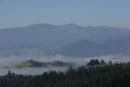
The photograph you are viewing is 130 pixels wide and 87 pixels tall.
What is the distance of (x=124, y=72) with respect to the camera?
5723 inches

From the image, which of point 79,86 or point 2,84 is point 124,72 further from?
point 2,84

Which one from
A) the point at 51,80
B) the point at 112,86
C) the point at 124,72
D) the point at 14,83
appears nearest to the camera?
the point at 112,86

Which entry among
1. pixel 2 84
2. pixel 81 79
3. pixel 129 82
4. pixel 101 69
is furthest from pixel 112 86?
pixel 2 84

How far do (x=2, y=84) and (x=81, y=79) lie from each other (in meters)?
35.2

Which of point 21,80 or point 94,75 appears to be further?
point 21,80

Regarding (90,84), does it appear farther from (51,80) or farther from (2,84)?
(2,84)

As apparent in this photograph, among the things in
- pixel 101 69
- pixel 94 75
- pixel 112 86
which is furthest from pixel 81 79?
pixel 101 69

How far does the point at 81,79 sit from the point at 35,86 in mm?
12466

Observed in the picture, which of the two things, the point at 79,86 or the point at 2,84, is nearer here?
the point at 79,86

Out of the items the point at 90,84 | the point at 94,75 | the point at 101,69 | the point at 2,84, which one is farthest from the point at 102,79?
the point at 2,84

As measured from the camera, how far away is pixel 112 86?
Result: 134750 millimetres

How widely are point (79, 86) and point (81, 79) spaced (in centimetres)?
724

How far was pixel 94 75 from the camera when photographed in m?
150

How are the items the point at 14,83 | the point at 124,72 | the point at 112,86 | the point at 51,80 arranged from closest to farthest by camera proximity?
the point at 112,86, the point at 124,72, the point at 51,80, the point at 14,83
